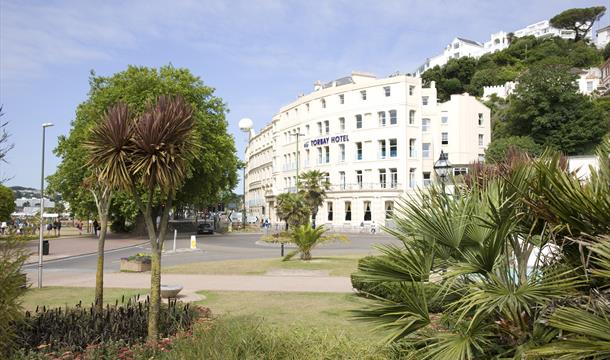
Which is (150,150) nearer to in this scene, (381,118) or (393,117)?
(393,117)

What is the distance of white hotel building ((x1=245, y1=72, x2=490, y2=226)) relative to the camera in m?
58.7

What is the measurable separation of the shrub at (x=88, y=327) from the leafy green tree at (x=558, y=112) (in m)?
59.0

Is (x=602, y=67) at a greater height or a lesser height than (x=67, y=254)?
greater

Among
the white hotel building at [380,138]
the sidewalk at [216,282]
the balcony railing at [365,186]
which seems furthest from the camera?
the white hotel building at [380,138]

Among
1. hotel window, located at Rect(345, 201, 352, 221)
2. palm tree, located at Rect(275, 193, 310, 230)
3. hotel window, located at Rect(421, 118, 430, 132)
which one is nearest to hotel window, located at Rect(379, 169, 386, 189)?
hotel window, located at Rect(345, 201, 352, 221)

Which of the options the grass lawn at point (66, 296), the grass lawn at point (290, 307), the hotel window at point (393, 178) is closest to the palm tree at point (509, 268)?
the grass lawn at point (290, 307)

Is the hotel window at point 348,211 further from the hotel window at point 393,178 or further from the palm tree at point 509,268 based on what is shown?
the palm tree at point 509,268

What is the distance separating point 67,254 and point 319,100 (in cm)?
4283

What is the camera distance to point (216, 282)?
1728 centimetres

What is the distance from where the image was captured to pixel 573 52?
357ft

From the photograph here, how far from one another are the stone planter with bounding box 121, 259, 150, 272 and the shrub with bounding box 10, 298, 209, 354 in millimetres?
12447

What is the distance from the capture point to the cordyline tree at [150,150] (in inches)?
279

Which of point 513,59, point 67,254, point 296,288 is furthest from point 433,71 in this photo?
point 296,288

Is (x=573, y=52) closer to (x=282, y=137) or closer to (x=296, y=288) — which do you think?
(x=282, y=137)
